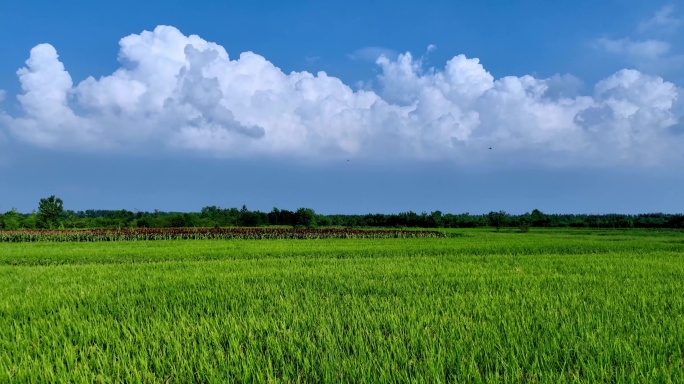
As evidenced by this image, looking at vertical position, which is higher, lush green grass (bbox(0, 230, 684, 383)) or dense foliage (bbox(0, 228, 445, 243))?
lush green grass (bbox(0, 230, 684, 383))

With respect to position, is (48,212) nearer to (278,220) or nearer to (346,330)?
(278,220)

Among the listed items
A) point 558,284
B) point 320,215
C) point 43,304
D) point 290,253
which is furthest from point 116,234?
point 320,215

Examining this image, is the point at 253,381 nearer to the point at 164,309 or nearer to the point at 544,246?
the point at 164,309

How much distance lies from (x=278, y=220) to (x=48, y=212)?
37016mm

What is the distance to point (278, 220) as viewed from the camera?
7962 centimetres

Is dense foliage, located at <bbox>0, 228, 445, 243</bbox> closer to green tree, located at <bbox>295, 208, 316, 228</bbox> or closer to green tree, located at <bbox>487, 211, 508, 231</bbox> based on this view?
green tree, located at <bbox>295, 208, 316, 228</bbox>

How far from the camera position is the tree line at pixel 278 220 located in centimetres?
5891

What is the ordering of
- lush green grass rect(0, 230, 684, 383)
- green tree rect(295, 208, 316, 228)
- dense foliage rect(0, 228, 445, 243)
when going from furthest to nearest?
green tree rect(295, 208, 316, 228) → dense foliage rect(0, 228, 445, 243) → lush green grass rect(0, 230, 684, 383)

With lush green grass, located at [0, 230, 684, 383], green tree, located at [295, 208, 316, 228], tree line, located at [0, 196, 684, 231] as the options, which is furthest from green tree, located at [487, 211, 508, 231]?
lush green grass, located at [0, 230, 684, 383]

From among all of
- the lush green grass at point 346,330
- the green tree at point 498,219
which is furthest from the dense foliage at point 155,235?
the green tree at point 498,219

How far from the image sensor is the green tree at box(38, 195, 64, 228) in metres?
57.8

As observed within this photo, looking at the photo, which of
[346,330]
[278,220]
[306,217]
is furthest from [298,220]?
[346,330]

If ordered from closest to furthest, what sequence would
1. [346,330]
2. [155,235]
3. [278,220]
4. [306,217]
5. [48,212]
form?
[346,330] < [155,235] < [48,212] < [306,217] < [278,220]

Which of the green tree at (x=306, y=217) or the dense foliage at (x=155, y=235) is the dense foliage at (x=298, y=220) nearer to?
the green tree at (x=306, y=217)
